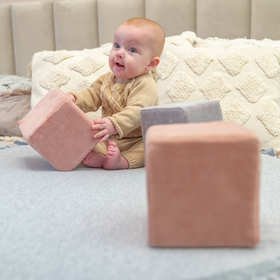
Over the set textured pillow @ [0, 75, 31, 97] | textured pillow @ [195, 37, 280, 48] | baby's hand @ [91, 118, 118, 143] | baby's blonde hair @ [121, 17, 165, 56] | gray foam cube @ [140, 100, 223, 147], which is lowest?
textured pillow @ [0, 75, 31, 97]

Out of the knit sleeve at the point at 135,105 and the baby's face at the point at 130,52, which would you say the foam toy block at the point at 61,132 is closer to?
the knit sleeve at the point at 135,105

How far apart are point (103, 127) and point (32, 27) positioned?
140 centimetres

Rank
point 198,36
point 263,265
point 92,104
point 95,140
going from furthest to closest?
point 198,36
point 92,104
point 95,140
point 263,265

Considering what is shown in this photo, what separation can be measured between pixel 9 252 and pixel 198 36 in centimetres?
173

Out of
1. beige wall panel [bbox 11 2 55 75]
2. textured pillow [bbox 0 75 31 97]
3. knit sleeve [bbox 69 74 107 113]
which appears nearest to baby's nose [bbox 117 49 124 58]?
knit sleeve [bbox 69 74 107 113]

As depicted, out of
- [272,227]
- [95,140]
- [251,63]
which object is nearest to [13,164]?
[95,140]

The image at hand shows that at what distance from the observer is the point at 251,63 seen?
4.72 feet

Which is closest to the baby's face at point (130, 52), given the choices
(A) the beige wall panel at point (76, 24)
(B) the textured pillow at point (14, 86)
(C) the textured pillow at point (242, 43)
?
(C) the textured pillow at point (242, 43)

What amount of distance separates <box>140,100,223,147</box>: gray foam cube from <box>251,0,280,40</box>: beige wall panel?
3.42ft

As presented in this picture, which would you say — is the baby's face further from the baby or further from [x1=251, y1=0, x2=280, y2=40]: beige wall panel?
[x1=251, y1=0, x2=280, y2=40]: beige wall panel

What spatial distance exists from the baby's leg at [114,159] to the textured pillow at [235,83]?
458 millimetres

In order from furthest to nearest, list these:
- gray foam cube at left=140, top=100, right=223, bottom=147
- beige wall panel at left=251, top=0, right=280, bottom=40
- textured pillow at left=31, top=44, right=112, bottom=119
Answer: beige wall panel at left=251, top=0, right=280, bottom=40 < textured pillow at left=31, top=44, right=112, bottom=119 < gray foam cube at left=140, top=100, right=223, bottom=147

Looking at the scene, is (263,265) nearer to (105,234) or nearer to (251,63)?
(105,234)

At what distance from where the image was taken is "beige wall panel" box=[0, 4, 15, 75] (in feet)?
6.98
